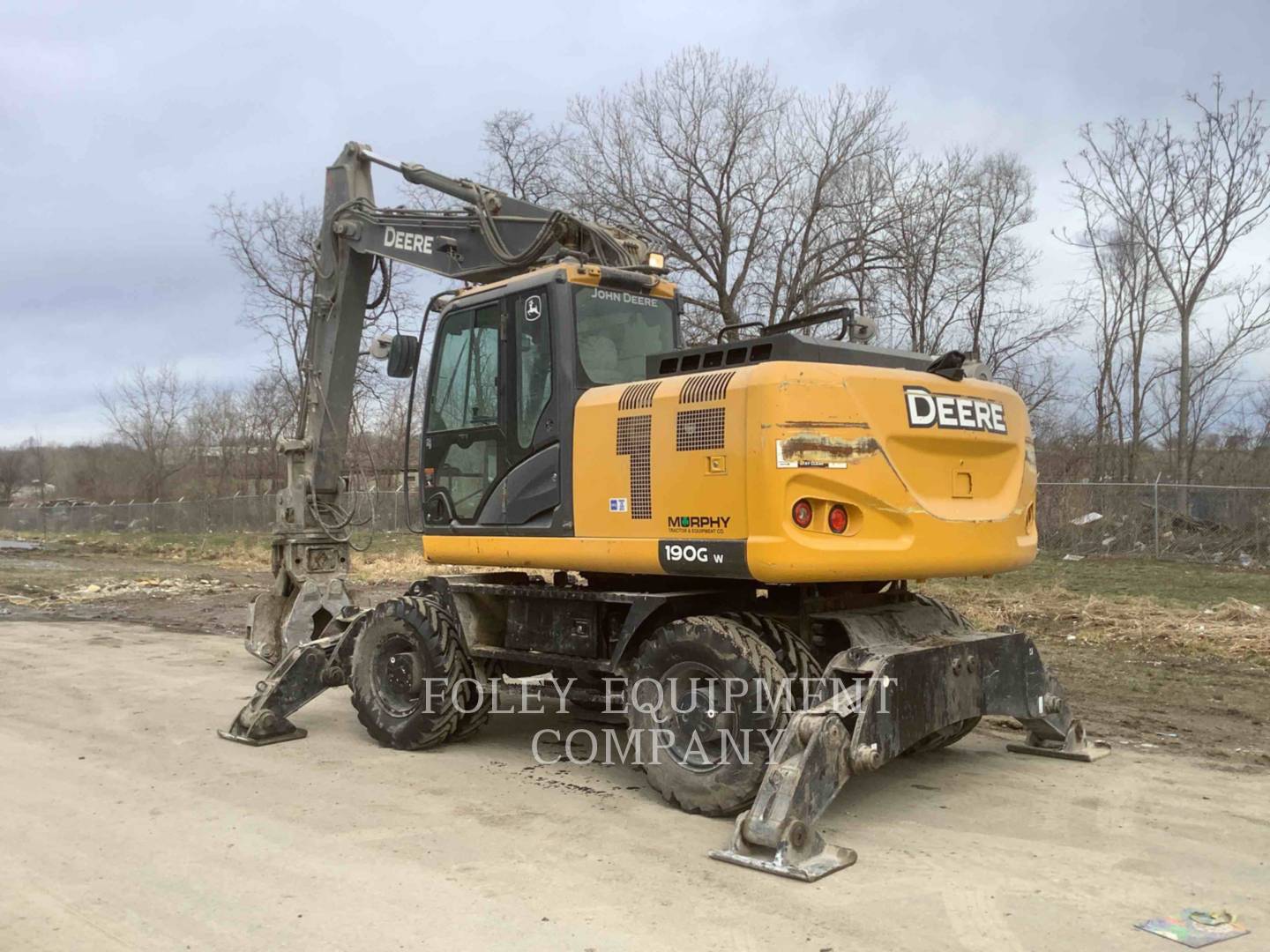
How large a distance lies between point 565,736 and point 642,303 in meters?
3.07

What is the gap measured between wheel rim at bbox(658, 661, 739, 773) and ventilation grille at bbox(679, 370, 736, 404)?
1.38 meters

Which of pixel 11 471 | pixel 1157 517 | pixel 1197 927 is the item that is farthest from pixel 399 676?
pixel 11 471

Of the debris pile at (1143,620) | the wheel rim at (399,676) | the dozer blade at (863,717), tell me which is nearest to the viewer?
the dozer blade at (863,717)

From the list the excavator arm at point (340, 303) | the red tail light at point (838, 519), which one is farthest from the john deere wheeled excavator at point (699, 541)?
the excavator arm at point (340, 303)

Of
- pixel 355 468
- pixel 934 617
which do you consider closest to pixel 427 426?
pixel 934 617

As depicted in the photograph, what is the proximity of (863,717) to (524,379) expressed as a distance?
2954 millimetres

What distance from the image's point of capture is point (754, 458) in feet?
17.9

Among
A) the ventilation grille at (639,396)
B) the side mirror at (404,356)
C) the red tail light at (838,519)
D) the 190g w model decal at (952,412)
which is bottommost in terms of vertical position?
the red tail light at (838,519)

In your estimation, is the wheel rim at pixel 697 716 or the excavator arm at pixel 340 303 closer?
the wheel rim at pixel 697 716

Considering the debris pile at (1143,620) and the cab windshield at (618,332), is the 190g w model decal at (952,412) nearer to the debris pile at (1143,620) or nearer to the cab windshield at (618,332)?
the cab windshield at (618,332)

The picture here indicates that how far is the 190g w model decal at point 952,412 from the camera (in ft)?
19.1

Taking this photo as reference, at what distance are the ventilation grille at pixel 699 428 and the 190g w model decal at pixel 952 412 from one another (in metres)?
1.00

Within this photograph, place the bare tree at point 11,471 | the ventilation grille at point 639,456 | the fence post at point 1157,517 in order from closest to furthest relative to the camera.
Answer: the ventilation grille at point 639,456 < the fence post at point 1157,517 < the bare tree at point 11,471

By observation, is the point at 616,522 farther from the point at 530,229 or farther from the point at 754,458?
the point at 530,229
